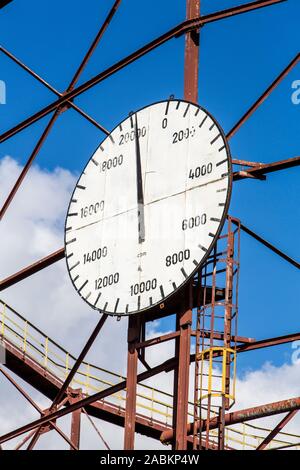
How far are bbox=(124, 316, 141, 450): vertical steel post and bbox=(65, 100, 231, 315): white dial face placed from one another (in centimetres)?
47

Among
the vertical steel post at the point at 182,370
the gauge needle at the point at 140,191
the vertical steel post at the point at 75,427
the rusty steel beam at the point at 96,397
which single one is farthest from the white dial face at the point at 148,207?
the vertical steel post at the point at 75,427

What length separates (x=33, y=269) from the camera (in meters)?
24.2

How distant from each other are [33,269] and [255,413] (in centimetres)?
559

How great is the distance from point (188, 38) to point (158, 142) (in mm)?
1918

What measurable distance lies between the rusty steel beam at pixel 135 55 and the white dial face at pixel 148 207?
1.17 metres

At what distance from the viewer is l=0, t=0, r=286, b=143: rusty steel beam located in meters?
22.0

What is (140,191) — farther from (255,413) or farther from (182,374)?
(255,413)

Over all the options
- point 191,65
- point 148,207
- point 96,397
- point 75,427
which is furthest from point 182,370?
point 75,427

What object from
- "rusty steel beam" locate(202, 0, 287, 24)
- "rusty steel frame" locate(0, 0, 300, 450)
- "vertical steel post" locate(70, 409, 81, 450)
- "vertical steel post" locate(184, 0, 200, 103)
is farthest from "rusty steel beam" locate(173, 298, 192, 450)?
"vertical steel post" locate(70, 409, 81, 450)

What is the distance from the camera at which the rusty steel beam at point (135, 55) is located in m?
22.0

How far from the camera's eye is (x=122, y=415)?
33.2 meters

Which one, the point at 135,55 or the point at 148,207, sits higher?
the point at 135,55
